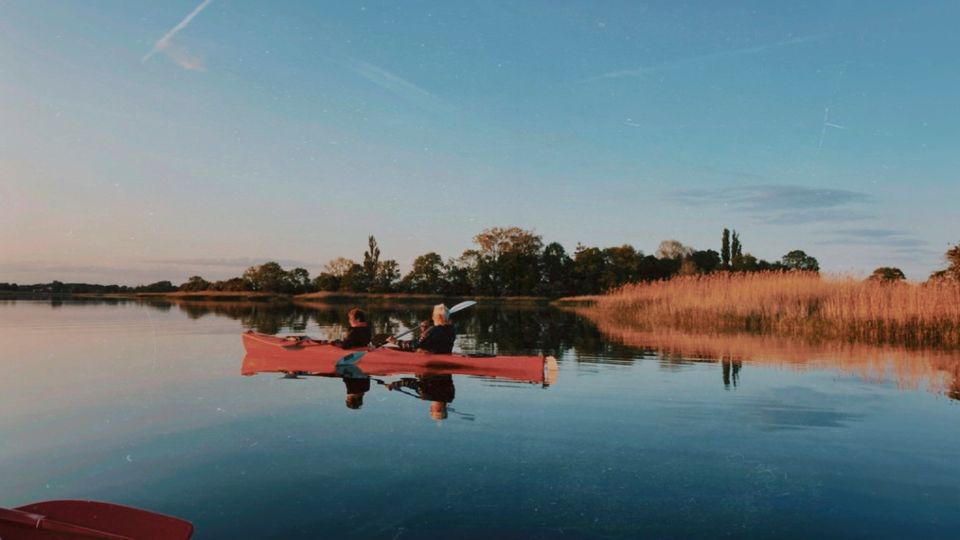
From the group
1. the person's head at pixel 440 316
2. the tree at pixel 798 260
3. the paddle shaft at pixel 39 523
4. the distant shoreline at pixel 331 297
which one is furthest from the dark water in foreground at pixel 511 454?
the tree at pixel 798 260

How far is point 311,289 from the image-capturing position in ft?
301

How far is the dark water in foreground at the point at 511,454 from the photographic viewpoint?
473cm

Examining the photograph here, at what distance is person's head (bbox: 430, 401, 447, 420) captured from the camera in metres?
8.20

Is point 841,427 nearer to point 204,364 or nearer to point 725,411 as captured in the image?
point 725,411

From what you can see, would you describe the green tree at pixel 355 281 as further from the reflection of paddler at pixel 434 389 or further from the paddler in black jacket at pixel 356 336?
the reflection of paddler at pixel 434 389

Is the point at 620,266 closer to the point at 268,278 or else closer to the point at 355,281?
the point at 355,281

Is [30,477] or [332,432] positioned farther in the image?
[332,432]

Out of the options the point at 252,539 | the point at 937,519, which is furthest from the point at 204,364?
the point at 937,519

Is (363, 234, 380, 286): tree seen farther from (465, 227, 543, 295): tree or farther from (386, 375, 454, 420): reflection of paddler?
(386, 375, 454, 420): reflection of paddler

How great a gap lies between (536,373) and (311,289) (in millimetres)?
84430

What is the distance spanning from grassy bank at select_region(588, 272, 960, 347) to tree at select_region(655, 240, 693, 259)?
6377 cm

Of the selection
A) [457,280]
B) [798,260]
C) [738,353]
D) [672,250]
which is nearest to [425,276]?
[457,280]

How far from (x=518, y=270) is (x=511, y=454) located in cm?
7104

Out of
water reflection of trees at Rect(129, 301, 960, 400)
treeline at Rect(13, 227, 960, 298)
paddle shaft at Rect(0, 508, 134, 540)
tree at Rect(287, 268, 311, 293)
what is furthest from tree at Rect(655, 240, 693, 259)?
paddle shaft at Rect(0, 508, 134, 540)
